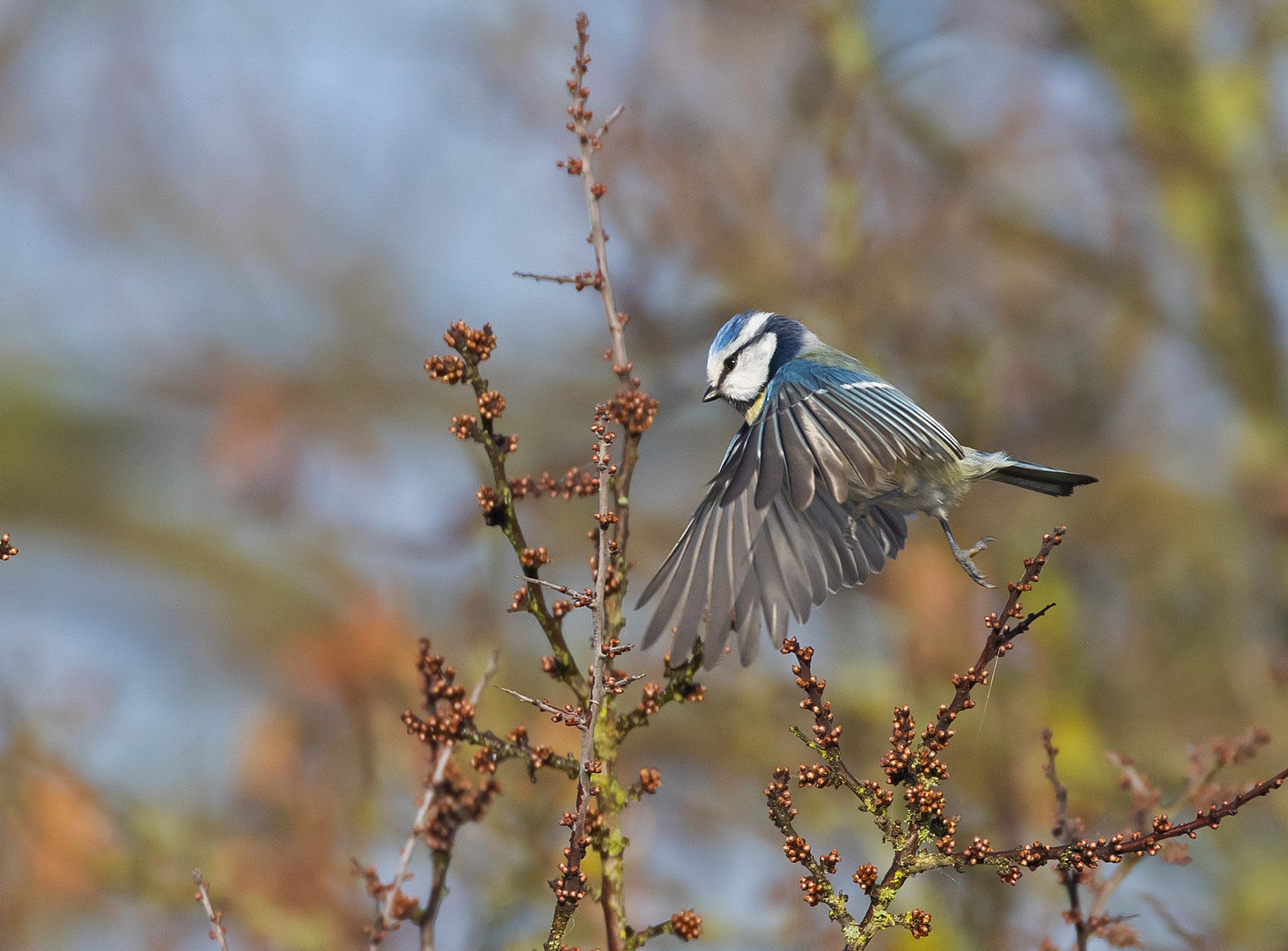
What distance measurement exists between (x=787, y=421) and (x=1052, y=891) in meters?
2.53

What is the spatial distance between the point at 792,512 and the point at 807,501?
19.4 inches

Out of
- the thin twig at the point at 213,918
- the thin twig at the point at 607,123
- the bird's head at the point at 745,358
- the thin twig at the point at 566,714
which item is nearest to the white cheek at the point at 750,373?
the bird's head at the point at 745,358

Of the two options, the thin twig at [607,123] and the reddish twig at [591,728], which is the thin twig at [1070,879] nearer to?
the reddish twig at [591,728]

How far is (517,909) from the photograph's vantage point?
2.81 metres

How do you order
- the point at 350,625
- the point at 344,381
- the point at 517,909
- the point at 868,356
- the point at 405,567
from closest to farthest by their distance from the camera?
1. the point at 517,909
2. the point at 868,356
3. the point at 350,625
4. the point at 405,567
5. the point at 344,381

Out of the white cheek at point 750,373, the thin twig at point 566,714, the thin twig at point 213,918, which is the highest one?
the white cheek at point 750,373

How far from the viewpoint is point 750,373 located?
11.0 feet

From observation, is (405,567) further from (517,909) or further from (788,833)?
(788,833)

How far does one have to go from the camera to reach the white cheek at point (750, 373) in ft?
10.7

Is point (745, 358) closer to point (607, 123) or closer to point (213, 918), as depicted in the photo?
point (607, 123)

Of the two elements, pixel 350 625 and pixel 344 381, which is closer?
pixel 350 625

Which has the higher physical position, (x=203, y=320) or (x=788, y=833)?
(x=203, y=320)

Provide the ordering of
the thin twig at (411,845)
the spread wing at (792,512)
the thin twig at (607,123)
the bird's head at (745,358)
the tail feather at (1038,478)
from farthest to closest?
the bird's head at (745,358)
the tail feather at (1038,478)
the spread wing at (792,512)
the thin twig at (607,123)
the thin twig at (411,845)

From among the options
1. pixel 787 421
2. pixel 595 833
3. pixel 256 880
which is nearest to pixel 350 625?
pixel 256 880
